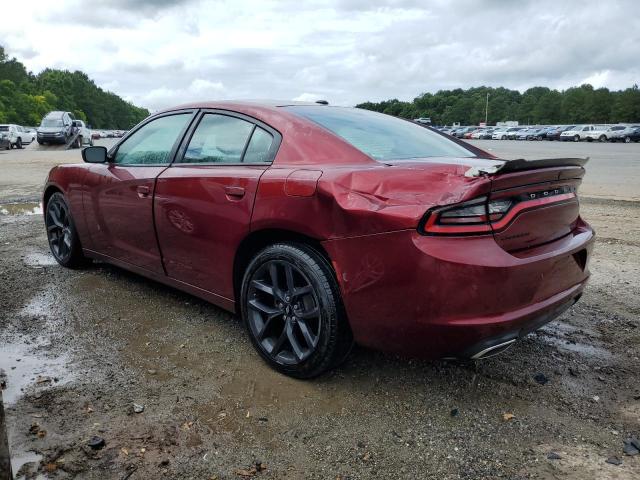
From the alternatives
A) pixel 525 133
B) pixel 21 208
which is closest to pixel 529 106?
pixel 525 133

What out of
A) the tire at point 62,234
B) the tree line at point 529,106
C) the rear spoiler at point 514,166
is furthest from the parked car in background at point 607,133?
the rear spoiler at point 514,166

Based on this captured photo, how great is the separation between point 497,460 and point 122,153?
3.56 metres

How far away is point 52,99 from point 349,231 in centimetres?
12022

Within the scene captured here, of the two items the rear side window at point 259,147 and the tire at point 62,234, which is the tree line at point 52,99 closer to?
the tire at point 62,234

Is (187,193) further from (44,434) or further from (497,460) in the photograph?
(497,460)

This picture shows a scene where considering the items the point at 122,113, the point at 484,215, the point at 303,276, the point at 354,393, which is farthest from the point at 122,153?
the point at 122,113

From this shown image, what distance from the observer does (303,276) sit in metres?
2.86

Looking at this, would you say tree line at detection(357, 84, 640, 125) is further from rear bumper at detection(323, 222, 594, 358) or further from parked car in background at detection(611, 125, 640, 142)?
rear bumper at detection(323, 222, 594, 358)

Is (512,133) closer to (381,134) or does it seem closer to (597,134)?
(597,134)

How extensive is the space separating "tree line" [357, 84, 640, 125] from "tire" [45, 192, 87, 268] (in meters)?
70.9

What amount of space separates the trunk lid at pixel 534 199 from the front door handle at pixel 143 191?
96.2 inches

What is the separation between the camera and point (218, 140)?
3574mm

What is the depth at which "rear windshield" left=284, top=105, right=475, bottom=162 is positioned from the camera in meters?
3.12

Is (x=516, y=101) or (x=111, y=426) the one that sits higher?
(x=516, y=101)
